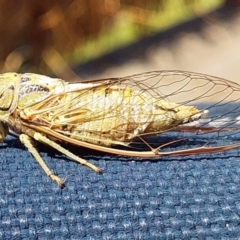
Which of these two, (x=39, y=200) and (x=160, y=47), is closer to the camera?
(x=39, y=200)

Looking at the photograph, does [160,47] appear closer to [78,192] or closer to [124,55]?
[124,55]

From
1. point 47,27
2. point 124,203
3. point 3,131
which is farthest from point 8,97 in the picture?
point 47,27

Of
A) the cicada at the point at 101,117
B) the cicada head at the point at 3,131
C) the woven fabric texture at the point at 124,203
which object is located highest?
the cicada at the point at 101,117

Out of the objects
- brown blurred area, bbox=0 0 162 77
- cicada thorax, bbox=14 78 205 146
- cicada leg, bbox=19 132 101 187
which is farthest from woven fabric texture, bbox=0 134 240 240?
brown blurred area, bbox=0 0 162 77

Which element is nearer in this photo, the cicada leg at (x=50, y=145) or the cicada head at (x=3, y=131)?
the cicada leg at (x=50, y=145)

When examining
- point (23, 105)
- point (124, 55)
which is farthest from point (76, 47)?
point (23, 105)

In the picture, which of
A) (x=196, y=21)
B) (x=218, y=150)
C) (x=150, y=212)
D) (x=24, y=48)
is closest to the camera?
(x=150, y=212)

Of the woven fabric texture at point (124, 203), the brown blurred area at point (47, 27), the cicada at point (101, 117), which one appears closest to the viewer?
the woven fabric texture at point (124, 203)

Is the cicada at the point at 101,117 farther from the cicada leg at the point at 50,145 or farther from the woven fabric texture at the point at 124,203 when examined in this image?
the woven fabric texture at the point at 124,203

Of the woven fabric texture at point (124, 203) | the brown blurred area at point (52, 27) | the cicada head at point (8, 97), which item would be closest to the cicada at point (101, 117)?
the cicada head at point (8, 97)
